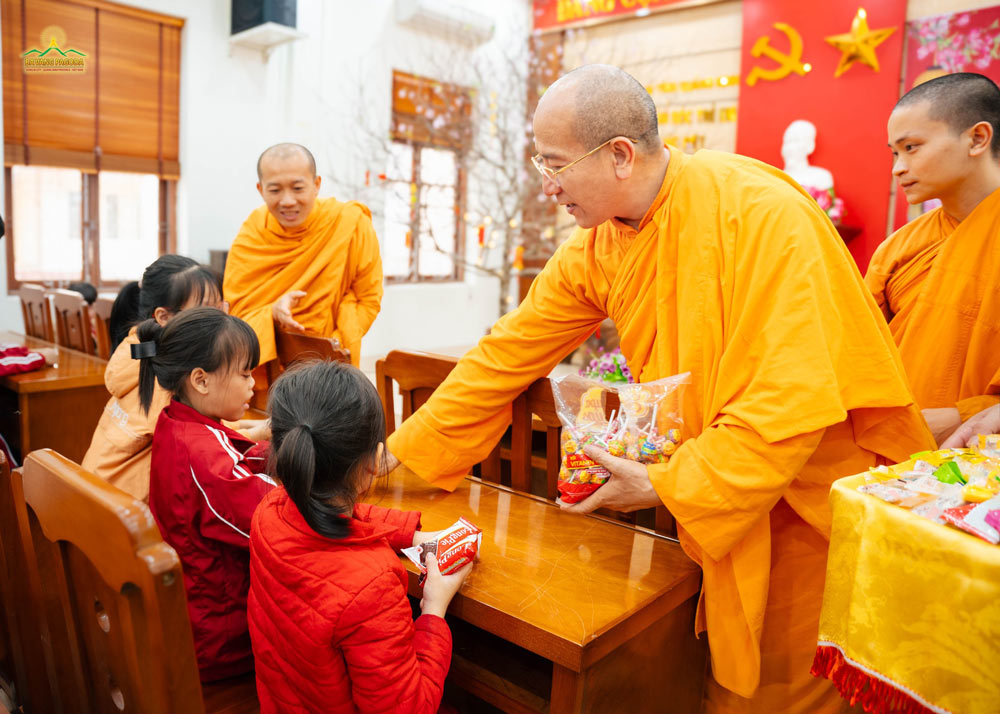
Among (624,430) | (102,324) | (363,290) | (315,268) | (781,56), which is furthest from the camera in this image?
(781,56)

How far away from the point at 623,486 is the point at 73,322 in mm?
3327

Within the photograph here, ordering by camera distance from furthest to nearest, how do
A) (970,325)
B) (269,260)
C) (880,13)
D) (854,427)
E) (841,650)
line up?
(880,13) < (269,260) < (970,325) < (854,427) < (841,650)

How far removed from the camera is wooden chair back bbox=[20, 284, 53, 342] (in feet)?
13.1

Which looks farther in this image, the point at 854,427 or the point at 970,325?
the point at 970,325

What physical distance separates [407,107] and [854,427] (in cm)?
716

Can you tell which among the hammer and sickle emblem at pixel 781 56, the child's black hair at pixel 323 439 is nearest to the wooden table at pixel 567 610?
the child's black hair at pixel 323 439

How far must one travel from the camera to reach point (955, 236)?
1829 millimetres

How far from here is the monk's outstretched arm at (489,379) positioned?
5.53 ft

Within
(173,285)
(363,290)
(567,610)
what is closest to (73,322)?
(363,290)

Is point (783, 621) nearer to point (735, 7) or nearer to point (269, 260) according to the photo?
point (269, 260)

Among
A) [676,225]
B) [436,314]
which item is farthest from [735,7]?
[676,225]

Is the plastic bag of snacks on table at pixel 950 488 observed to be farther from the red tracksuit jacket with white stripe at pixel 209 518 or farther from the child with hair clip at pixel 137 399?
the child with hair clip at pixel 137 399

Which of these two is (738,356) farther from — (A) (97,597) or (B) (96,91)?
(B) (96,91)

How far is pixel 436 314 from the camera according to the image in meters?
8.51
